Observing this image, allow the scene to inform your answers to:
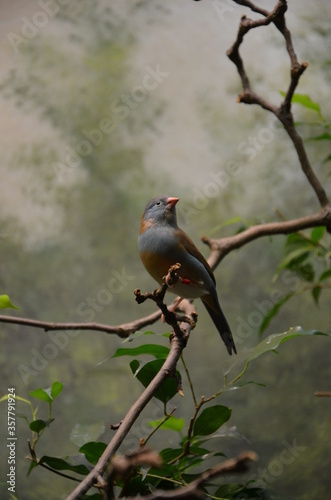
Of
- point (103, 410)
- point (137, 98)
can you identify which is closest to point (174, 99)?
point (137, 98)

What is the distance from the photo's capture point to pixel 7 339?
2.57 metres

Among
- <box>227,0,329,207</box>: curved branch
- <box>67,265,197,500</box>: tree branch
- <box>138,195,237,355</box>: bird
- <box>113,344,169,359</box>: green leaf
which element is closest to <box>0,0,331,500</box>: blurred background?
<box>227,0,329,207</box>: curved branch

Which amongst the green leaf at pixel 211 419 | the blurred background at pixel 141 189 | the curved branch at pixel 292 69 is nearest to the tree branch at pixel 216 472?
the green leaf at pixel 211 419

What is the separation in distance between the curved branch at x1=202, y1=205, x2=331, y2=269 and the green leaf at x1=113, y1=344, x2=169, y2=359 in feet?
1.89

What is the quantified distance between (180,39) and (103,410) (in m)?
1.96

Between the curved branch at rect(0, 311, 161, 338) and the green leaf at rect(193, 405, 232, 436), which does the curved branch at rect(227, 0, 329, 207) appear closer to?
the curved branch at rect(0, 311, 161, 338)

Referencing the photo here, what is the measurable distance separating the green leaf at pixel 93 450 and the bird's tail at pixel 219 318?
1.83ft

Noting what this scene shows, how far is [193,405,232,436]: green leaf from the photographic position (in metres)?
1.12

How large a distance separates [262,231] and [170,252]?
0.63m

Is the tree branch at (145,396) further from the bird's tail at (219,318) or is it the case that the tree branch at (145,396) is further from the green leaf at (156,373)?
the bird's tail at (219,318)

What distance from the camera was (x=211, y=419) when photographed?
1.13m

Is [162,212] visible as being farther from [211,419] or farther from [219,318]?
[211,419]

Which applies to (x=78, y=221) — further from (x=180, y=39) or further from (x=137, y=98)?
(x=180, y=39)

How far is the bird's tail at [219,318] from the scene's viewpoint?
1568 mm
